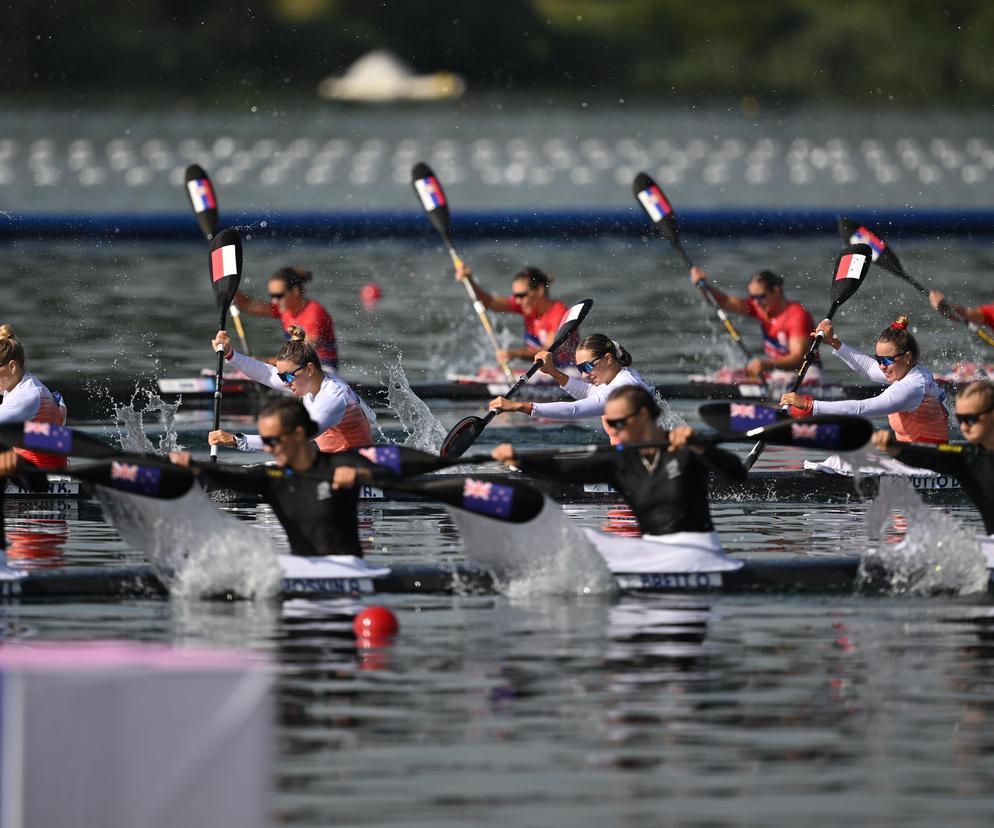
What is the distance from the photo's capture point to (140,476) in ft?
40.8

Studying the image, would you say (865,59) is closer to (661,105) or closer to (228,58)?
(661,105)

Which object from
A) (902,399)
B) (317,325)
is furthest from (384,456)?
(317,325)

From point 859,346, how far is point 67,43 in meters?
38.2

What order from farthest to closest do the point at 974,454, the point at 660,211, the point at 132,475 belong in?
the point at 660,211 → the point at 974,454 → the point at 132,475

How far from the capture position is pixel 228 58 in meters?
65.6

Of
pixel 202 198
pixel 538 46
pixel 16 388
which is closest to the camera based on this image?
pixel 16 388

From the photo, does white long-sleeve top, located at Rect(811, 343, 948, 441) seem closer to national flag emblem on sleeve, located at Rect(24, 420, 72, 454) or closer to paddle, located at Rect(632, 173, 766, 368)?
paddle, located at Rect(632, 173, 766, 368)

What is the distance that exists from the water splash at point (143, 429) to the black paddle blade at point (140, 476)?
12.8ft

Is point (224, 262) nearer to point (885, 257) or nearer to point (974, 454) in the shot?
point (974, 454)

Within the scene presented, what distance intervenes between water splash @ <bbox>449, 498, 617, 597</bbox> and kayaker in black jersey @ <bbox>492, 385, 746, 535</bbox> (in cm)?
35

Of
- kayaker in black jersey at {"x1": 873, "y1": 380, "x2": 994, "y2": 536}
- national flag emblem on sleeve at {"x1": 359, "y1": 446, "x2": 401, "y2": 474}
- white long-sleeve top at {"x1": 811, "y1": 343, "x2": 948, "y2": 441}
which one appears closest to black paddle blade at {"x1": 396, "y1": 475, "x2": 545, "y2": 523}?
national flag emblem on sleeve at {"x1": 359, "y1": 446, "x2": 401, "y2": 474}

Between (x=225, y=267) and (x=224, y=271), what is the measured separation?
0.18 ft

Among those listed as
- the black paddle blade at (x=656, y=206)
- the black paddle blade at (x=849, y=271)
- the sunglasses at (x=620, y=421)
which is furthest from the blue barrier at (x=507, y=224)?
the sunglasses at (x=620, y=421)

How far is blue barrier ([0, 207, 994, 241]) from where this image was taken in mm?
47688
